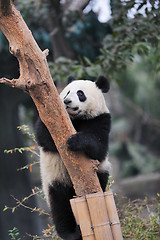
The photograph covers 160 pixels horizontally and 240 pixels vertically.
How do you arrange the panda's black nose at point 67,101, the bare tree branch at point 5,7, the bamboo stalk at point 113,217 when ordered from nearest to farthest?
the bare tree branch at point 5,7 < the bamboo stalk at point 113,217 < the panda's black nose at point 67,101

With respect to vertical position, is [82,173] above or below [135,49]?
below

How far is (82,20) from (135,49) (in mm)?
1784

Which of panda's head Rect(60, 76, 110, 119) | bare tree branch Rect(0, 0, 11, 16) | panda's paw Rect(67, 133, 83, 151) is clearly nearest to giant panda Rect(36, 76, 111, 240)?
panda's head Rect(60, 76, 110, 119)

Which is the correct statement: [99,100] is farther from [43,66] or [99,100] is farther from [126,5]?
[126,5]

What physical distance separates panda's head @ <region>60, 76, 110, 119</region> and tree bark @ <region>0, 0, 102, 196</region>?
1.23ft

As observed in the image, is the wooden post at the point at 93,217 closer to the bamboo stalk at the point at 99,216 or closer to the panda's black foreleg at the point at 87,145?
the bamboo stalk at the point at 99,216

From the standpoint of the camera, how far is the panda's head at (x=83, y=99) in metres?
2.46

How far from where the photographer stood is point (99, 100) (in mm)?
2707

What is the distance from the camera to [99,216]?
2.13 m

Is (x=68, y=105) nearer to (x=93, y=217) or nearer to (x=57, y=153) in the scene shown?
(x=57, y=153)

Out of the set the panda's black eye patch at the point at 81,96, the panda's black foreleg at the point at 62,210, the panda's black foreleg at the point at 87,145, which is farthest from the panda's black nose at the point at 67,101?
the panda's black foreleg at the point at 62,210

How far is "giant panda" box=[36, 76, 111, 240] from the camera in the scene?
2.44m

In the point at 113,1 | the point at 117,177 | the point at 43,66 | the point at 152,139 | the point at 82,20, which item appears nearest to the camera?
the point at 43,66

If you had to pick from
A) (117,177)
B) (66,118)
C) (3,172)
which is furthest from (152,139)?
(66,118)
